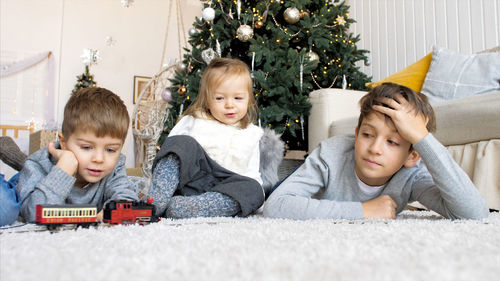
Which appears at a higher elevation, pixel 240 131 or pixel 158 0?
pixel 158 0

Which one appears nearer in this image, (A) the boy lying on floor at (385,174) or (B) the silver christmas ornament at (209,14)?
(A) the boy lying on floor at (385,174)

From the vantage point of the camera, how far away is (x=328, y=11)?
279 centimetres

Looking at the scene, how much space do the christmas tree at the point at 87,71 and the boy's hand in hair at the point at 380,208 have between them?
444 centimetres

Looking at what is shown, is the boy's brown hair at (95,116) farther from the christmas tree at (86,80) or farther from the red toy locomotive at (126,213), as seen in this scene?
the christmas tree at (86,80)

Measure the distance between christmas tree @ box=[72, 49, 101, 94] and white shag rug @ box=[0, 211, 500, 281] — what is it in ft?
14.5

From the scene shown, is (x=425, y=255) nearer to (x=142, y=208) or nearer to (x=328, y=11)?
(x=142, y=208)

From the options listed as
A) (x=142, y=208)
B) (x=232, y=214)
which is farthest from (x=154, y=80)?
(x=142, y=208)

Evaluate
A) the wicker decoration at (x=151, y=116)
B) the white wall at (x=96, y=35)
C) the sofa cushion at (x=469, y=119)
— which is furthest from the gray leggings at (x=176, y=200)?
the white wall at (x=96, y=35)

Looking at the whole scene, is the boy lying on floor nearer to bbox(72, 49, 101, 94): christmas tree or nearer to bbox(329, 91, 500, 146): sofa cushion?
bbox(329, 91, 500, 146): sofa cushion

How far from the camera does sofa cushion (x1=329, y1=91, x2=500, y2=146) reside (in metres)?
1.48

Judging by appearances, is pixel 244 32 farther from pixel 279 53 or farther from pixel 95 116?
pixel 95 116

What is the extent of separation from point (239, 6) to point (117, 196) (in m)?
1.83

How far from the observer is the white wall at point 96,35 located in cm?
480

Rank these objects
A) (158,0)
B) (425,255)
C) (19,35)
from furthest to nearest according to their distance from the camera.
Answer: (158,0)
(19,35)
(425,255)
